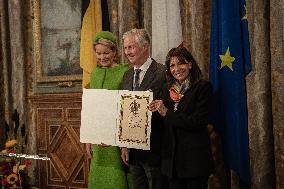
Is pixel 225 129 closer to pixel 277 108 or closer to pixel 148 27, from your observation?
pixel 277 108

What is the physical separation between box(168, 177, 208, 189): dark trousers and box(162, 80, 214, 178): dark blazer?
0.05 meters

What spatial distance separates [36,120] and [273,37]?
3.21m

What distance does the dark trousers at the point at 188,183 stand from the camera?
2506mm

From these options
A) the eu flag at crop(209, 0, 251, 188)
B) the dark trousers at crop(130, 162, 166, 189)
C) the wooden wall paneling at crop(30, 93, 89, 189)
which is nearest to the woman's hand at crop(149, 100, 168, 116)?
the dark trousers at crop(130, 162, 166, 189)

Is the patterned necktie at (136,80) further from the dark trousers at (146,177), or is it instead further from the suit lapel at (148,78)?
the dark trousers at (146,177)

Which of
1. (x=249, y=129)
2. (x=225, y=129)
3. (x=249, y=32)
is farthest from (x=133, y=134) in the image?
(x=249, y=32)

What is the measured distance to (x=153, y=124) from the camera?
280 cm

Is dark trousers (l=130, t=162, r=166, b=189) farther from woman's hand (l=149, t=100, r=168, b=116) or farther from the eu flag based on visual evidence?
the eu flag

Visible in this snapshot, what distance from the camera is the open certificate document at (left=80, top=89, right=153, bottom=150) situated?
8.91 ft

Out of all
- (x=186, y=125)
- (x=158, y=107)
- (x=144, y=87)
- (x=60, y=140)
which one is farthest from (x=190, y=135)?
(x=60, y=140)

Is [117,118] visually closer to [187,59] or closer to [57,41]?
[187,59]

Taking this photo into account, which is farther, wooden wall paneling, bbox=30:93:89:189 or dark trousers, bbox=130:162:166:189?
wooden wall paneling, bbox=30:93:89:189

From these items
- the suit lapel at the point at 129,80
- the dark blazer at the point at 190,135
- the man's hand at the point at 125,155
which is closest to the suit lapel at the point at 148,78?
the suit lapel at the point at 129,80

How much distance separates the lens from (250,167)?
3.40 m
